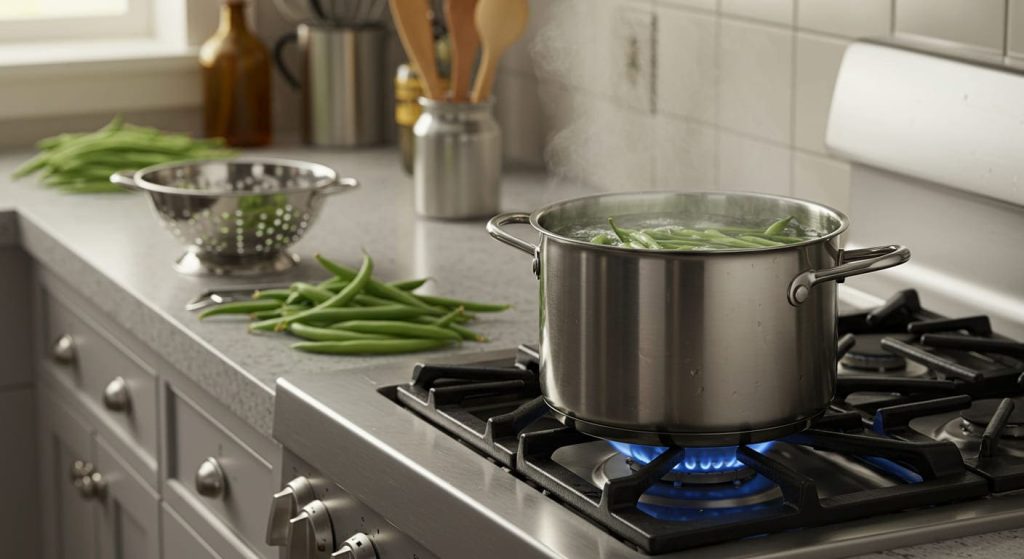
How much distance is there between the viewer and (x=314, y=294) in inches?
62.8

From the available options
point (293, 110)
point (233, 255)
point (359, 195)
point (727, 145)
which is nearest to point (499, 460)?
point (233, 255)

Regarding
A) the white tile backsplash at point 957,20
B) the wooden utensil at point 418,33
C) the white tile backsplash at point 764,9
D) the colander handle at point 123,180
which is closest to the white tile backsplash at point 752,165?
the white tile backsplash at point 764,9

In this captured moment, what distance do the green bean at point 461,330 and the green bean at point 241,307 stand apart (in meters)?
0.18

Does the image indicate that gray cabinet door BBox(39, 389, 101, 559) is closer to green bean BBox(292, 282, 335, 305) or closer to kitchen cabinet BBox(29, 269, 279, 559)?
kitchen cabinet BBox(29, 269, 279, 559)

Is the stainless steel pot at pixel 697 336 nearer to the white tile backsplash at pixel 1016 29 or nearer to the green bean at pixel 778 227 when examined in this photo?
the green bean at pixel 778 227

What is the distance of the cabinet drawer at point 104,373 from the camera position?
69.4 inches

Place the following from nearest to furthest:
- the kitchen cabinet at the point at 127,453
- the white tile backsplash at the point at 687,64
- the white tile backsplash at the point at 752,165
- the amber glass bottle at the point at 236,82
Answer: the kitchen cabinet at the point at 127,453
the white tile backsplash at the point at 752,165
the white tile backsplash at the point at 687,64
the amber glass bottle at the point at 236,82

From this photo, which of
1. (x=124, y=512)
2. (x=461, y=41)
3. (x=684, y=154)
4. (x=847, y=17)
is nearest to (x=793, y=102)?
(x=847, y=17)

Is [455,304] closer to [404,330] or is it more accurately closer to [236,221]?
[404,330]

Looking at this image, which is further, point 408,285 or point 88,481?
point 88,481

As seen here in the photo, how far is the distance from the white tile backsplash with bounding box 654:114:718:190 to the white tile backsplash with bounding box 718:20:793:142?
6 cm

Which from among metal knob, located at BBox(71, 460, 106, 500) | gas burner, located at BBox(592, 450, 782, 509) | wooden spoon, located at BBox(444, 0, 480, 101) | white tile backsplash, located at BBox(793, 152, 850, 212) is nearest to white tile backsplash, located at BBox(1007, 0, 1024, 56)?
white tile backsplash, located at BBox(793, 152, 850, 212)

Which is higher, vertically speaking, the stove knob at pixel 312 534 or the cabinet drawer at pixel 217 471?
the stove knob at pixel 312 534

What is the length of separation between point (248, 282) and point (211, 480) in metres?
0.31
